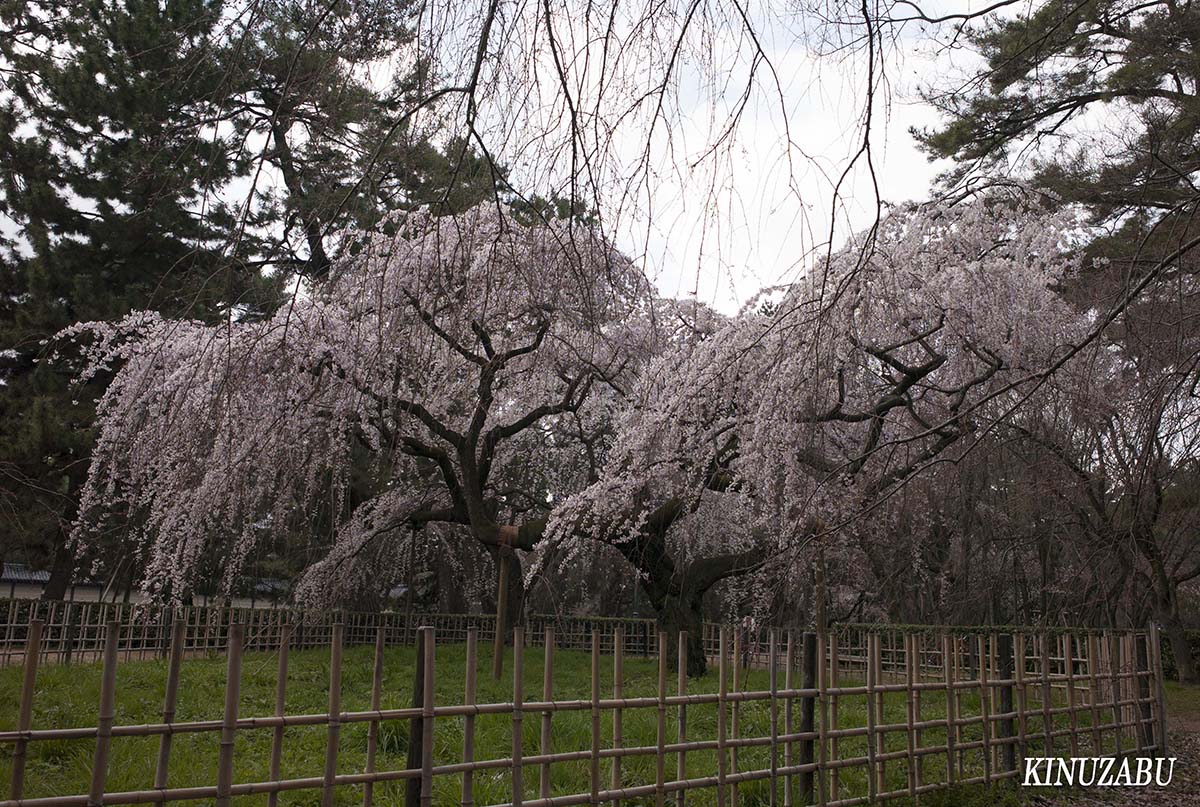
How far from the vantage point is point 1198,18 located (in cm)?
A: 473

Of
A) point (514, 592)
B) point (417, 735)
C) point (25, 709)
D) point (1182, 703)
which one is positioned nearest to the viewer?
point (25, 709)

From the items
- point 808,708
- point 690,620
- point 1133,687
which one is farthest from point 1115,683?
point 690,620

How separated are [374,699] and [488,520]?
6501mm

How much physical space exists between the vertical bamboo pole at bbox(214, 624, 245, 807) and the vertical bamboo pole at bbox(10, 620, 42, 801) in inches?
17.2

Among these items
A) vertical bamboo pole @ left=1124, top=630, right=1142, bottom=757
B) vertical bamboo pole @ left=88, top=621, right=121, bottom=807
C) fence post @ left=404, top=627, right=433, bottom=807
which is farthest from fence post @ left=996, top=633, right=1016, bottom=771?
vertical bamboo pole @ left=88, top=621, right=121, bottom=807

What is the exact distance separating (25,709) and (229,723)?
474mm

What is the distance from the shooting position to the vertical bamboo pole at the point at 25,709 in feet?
7.13

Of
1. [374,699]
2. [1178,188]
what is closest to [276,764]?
[374,699]

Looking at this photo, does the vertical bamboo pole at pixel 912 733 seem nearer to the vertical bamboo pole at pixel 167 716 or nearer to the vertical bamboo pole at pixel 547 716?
the vertical bamboo pole at pixel 547 716

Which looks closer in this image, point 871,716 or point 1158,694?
point 871,716

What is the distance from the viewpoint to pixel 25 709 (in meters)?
2.22

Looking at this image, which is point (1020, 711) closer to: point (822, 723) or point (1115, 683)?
point (1115, 683)

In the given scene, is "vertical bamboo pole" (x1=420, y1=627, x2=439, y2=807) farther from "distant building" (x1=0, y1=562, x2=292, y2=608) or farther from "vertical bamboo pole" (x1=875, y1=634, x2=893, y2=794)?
"distant building" (x1=0, y1=562, x2=292, y2=608)

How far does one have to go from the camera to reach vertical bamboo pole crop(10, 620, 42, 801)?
2.17 metres
